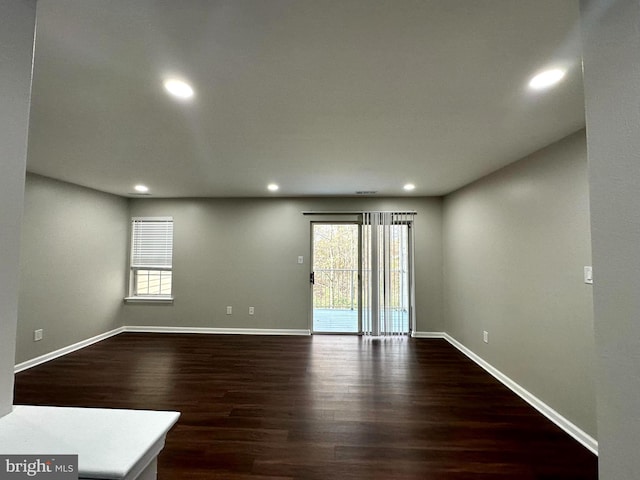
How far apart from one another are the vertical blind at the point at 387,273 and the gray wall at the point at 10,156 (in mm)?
4224

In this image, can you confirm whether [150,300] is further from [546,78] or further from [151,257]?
[546,78]

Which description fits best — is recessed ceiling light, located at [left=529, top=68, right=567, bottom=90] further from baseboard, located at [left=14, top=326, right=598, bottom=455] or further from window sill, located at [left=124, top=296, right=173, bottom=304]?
window sill, located at [left=124, top=296, right=173, bottom=304]

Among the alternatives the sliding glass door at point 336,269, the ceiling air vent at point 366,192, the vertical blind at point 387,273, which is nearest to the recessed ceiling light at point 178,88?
the ceiling air vent at point 366,192

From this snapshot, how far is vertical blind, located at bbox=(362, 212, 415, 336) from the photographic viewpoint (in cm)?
470

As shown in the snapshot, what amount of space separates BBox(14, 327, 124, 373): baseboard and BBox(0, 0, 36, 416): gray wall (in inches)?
141

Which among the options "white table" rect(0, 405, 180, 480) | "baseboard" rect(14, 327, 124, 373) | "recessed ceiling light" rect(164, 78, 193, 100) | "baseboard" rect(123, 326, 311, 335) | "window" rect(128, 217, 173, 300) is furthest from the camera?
"window" rect(128, 217, 173, 300)

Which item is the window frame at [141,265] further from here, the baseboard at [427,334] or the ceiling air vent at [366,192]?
the baseboard at [427,334]

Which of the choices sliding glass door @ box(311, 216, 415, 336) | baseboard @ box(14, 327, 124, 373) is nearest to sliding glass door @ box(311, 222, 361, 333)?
sliding glass door @ box(311, 216, 415, 336)

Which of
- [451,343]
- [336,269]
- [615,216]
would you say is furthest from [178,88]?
[451,343]

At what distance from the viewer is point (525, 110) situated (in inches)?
73.8

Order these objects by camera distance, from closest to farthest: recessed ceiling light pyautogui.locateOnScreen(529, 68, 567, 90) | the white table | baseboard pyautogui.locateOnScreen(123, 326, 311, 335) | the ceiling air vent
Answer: the white table, recessed ceiling light pyautogui.locateOnScreen(529, 68, 567, 90), the ceiling air vent, baseboard pyautogui.locateOnScreen(123, 326, 311, 335)

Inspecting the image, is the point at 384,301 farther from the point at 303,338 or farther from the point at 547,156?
the point at 547,156

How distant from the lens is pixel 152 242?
504 centimetres

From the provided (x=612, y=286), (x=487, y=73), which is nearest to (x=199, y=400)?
(x=612, y=286)
